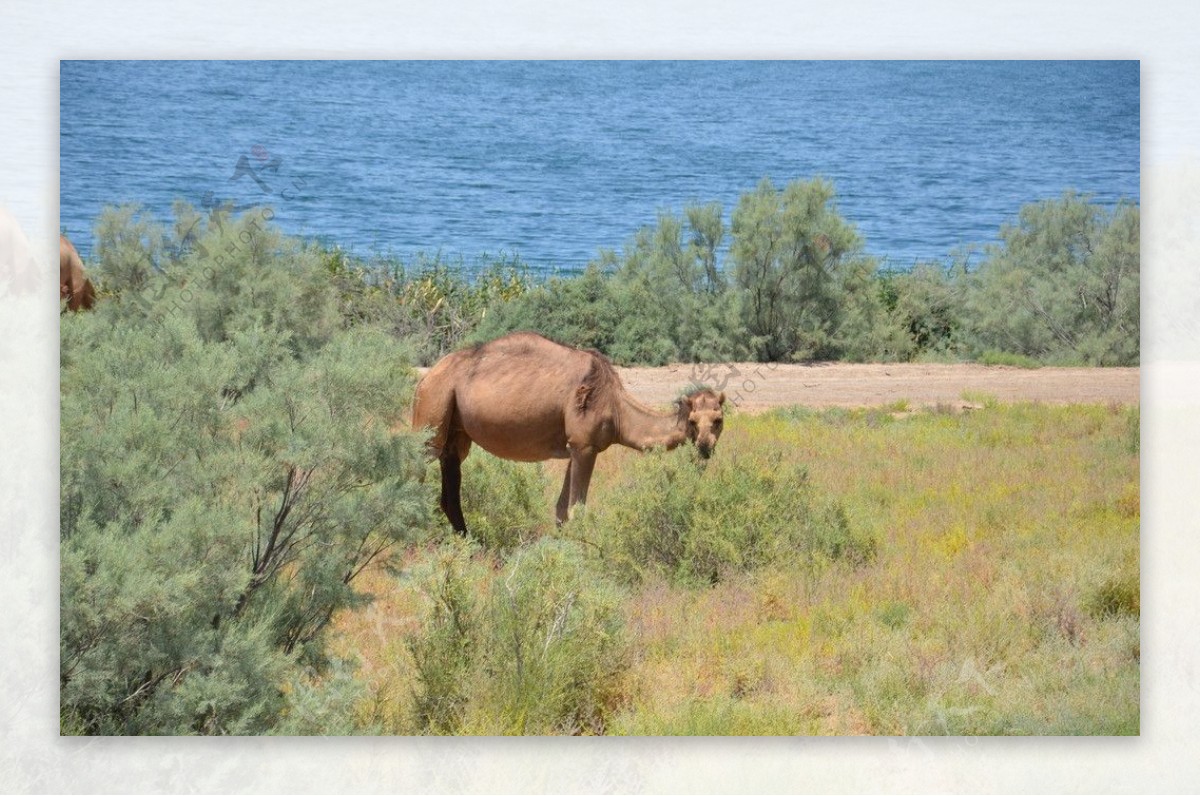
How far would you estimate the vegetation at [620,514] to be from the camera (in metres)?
6.32

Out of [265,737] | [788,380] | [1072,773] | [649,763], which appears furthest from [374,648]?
[1072,773]

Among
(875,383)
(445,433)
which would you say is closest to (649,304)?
(875,383)

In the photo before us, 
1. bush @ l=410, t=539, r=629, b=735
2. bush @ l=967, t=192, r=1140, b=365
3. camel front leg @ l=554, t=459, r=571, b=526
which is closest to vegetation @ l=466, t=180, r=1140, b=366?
bush @ l=967, t=192, r=1140, b=365

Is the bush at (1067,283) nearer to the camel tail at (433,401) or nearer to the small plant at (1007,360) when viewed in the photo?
the small plant at (1007,360)

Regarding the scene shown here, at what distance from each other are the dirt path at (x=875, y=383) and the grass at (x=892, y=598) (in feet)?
0.28

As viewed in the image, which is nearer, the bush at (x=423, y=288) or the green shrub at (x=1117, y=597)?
the green shrub at (x=1117, y=597)

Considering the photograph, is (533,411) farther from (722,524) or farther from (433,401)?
(722,524)

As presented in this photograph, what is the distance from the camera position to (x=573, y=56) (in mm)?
Result: 6820

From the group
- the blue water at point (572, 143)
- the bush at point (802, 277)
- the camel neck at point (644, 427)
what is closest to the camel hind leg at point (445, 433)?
the camel neck at point (644, 427)

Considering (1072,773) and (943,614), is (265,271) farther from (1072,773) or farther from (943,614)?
(1072,773)

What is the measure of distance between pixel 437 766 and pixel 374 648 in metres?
0.67

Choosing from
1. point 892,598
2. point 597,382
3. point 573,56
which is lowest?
point 892,598

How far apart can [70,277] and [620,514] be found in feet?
9.52

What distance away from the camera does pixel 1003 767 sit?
649 centimetres
